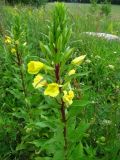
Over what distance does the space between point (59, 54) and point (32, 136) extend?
1.06 m

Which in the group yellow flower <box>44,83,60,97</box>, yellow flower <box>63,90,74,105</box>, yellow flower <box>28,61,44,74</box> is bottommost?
yellow flower <box>63,90,74,105</box>

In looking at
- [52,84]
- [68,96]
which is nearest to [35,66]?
[52,84]

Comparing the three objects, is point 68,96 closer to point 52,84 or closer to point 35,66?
point 52,84

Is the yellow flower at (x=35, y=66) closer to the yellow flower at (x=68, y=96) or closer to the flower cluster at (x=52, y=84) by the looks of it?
the flower cluster at (x=52, y=84)

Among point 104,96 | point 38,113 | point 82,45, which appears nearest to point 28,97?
point 38,113

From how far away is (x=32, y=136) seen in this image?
2930 mm

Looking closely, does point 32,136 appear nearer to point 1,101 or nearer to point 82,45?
point 1,101

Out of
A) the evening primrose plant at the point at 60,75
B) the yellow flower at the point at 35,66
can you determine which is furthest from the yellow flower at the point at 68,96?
the yellow flower at the point at 35,66

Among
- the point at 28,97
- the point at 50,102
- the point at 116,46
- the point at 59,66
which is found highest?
the point at 59,66

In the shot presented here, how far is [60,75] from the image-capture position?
7.02 feet

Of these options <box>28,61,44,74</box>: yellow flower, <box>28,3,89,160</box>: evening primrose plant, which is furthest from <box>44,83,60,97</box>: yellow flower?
<box>28,61,44,74</box>: yellow flower

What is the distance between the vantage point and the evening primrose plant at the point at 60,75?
2033 millimetres

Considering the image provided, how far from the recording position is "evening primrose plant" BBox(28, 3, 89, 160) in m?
2.03

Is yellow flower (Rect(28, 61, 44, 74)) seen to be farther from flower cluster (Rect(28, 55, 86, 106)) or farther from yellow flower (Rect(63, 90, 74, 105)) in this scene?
yellow flower (Rect(63, 90, 74, 105))
